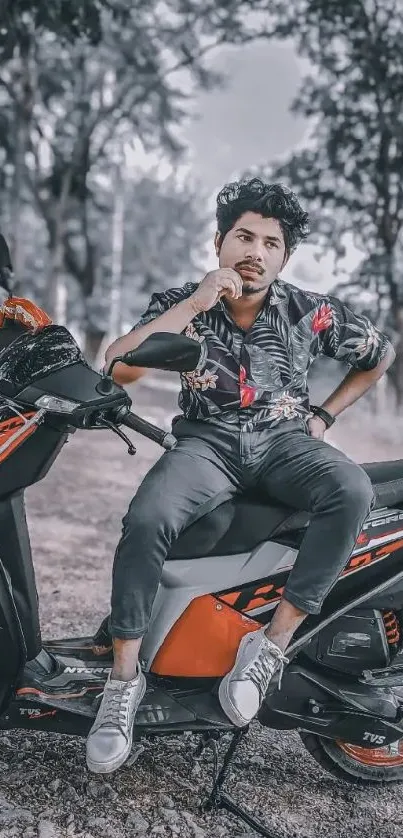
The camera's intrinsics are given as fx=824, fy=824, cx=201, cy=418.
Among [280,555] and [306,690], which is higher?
[280,555]

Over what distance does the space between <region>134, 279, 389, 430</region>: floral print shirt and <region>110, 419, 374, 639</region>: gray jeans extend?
0.65ft

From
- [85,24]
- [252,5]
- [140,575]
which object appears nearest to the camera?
[140,575]

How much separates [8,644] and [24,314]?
0.98 meters

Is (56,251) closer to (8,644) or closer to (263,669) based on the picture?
(8,644)

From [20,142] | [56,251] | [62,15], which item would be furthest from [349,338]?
[56,251]

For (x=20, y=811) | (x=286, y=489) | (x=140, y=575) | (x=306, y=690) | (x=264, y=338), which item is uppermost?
(x=264, y=338)

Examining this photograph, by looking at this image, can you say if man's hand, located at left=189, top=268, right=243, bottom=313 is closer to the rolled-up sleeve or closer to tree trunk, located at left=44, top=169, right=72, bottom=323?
the rolled-up sleeve

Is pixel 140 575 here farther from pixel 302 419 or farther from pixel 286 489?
pixel 302 419

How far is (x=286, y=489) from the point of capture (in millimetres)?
2475

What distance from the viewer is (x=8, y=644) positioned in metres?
2.43

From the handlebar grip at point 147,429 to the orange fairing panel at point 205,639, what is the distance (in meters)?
0.49

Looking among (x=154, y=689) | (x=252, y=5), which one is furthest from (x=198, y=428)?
(x=252, y=5)

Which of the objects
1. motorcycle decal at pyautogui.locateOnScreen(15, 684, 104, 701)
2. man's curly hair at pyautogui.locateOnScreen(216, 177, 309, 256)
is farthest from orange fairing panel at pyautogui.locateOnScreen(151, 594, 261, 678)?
man's curly hair at pyautogui.locateOnScreen(216, 177, 309, 256)

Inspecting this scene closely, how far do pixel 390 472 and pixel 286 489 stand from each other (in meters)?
0.40
